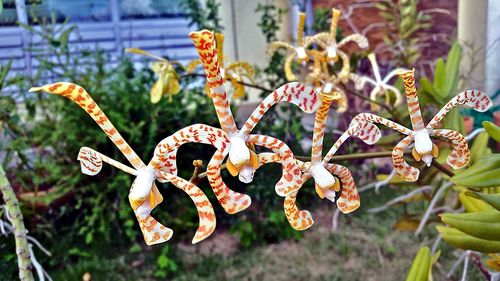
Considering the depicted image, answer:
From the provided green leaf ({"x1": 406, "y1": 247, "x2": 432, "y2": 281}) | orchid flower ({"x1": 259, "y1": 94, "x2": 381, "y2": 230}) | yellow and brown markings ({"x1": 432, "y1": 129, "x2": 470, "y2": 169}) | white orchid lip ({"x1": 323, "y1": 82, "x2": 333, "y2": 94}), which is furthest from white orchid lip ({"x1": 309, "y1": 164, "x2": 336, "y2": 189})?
white orchid lip ({"x1": 323, "y1": 82, "x2": 333, "y2": 94})

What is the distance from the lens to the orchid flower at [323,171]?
36cm

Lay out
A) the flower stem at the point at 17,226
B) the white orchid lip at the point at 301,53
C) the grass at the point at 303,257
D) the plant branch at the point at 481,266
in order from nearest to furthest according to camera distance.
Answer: the flower stem at the point at 17,226, the plant branch at the point at 481,266, the white orchid lip at the point at 301,53, the grass at the point at 303,257

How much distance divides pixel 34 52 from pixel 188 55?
1.27 ft

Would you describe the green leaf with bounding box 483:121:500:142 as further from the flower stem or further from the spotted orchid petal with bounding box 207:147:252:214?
the flower stem

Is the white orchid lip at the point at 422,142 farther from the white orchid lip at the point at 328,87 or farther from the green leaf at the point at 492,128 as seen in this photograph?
the white orchid lip at the point at 328,87

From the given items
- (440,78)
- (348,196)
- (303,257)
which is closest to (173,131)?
(303,257)

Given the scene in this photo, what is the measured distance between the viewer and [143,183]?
0.32 meters

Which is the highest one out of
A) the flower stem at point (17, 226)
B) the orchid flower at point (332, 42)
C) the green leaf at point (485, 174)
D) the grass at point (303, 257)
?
the orchid flower at point (332, 42)

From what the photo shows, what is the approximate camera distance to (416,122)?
0.39 metres

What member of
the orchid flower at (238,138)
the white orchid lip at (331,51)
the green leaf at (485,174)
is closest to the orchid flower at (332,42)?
the white orchid lip at (331,51)

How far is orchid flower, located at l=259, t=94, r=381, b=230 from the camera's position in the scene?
1.19 ft

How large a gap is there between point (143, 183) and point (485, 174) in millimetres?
338

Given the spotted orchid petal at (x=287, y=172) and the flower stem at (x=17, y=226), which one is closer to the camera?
the spotted orchid petal at (x=287, y=172)

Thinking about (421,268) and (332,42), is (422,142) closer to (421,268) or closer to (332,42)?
(421,268)
